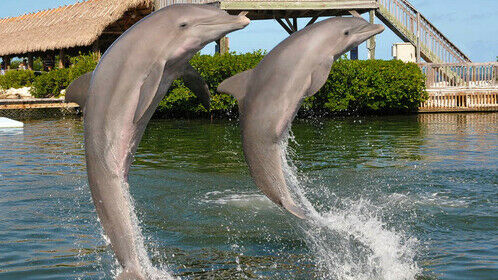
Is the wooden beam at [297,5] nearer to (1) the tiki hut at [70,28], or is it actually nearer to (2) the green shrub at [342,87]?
(2) the green shrub at [342,87]

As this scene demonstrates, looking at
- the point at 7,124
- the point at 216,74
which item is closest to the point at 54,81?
the point at 7,124

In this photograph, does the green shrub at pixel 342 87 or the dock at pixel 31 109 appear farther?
the dock at pixel 31 109

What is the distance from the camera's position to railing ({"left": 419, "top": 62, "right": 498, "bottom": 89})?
28.8m


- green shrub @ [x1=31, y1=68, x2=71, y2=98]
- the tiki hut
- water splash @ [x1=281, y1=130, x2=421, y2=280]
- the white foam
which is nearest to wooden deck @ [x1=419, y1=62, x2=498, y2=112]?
the tiki hut

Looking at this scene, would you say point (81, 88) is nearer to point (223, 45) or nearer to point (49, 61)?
point (223, 45)

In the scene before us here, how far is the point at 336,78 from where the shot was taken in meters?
25.7

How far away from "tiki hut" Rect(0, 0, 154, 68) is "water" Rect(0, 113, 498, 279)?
1743cm

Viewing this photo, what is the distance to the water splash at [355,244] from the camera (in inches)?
256

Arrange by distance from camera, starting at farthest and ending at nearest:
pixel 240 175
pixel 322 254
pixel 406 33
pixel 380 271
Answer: pixel 406 33, pixel 240 175, pixel 322 254, pixel 380 271

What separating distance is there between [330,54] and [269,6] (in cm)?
2176

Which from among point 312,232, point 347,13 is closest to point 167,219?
point 312,232

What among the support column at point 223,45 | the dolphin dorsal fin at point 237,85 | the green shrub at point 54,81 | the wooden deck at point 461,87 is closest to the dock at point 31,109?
the green shrub at point 54,81

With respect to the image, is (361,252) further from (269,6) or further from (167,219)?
(269,6)

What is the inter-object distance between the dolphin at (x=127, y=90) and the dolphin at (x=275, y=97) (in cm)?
65
